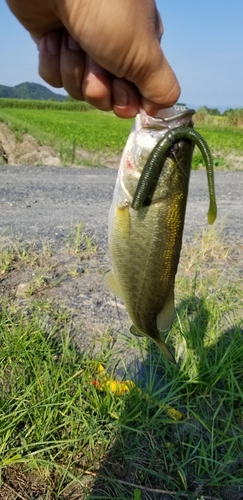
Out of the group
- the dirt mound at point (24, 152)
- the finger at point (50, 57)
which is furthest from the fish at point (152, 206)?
the dirt mound at point (24, 152)

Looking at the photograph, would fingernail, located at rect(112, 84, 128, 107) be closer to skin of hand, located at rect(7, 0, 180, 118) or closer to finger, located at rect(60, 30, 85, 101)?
skin of hand, located at rect(7, 0, 180, 118)

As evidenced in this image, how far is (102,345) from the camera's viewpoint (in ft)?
10.7

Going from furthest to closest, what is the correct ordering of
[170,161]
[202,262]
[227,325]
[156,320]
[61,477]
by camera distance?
[202,262], [227,325], [61,477], [156,320], [170,161]

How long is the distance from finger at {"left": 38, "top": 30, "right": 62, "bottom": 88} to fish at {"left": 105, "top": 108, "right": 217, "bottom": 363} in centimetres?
37

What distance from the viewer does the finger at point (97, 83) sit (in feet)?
5.29

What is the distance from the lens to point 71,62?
1.68 m

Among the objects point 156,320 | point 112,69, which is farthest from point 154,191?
point 156,320

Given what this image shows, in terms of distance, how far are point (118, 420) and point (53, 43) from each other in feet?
6.09

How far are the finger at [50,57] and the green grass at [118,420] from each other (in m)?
1.55

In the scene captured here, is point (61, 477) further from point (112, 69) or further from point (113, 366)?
point (112, 69)

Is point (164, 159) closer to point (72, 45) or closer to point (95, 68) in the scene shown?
point (95, 68)

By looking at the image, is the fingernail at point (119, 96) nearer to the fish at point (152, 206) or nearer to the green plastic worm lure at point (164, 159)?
the fish at point (152, 206)

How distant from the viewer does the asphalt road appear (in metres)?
5.93

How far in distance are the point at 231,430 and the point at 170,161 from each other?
1.75m
